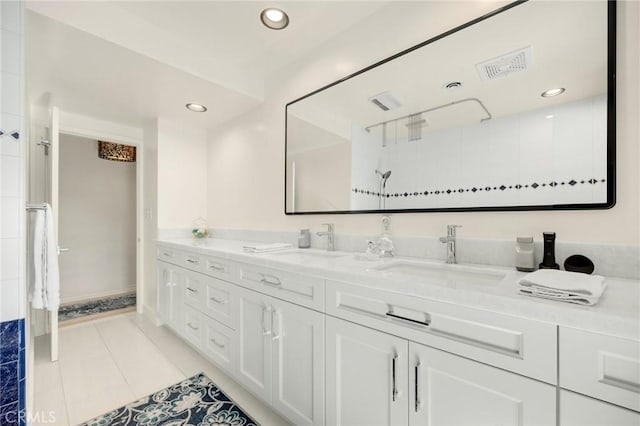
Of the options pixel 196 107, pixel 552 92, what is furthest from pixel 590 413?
A: pixel 196 107

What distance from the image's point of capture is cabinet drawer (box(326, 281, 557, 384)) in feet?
2.38

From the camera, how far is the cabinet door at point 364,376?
0.99m

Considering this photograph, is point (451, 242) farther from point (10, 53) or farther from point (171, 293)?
point (171, 293)

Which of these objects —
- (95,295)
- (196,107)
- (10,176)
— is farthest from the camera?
(95,295)

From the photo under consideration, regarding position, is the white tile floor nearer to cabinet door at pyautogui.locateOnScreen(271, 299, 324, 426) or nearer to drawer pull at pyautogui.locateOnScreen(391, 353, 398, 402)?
cabinet door at pyautogui.locateOnScreen(271, 299, 324, 426)

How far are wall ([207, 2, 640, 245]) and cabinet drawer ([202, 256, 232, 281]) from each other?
23.8 inches

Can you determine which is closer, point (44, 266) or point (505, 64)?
point (505, 64)

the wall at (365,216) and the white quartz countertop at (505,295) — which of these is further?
the wall at (365,216)

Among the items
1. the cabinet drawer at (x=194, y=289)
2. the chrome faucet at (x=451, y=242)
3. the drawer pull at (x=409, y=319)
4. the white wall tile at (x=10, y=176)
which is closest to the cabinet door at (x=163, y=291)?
the cabinet drawer at (x=194, y=289)

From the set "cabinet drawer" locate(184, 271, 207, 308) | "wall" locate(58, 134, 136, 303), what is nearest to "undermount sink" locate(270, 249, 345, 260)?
"cabinet drawer" locate(184, 271, 207, 308)

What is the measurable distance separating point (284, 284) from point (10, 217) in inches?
49.5

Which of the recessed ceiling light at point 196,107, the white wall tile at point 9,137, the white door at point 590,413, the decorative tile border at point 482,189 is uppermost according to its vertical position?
the recessed ceiling light at point 196,107

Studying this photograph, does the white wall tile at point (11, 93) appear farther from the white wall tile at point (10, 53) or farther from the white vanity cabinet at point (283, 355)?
the white vanity cabinet at point (283, 355)

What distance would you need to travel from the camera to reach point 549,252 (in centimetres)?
108
